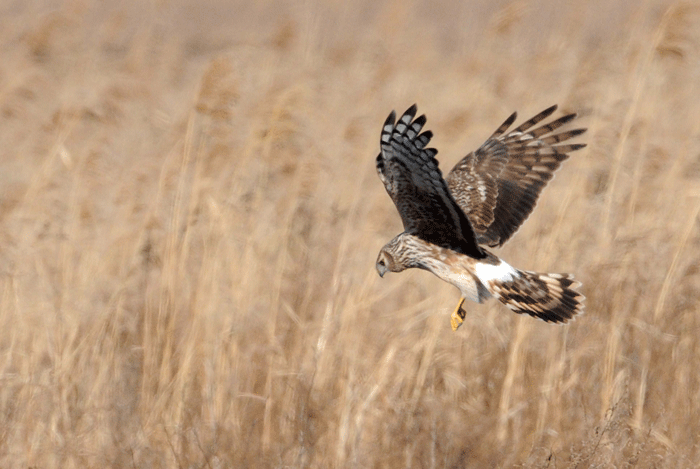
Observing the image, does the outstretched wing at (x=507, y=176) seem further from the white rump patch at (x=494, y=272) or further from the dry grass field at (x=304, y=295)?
the white rump patch at (x=494, y=272)

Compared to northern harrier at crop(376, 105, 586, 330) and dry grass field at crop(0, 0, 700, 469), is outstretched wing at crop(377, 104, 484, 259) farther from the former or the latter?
dry grass field at crop(0, 0, 700, 469)

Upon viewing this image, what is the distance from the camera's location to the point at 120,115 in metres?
5.40

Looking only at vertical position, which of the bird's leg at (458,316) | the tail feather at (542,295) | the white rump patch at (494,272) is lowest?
the bird's leg at (458,316)

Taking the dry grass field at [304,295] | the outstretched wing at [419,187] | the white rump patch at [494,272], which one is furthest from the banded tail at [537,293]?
the dry grass field at [304,295]

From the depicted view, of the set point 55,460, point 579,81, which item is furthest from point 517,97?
point 55,460

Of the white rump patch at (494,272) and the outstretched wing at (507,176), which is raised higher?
the outstretched wing at (507,176)

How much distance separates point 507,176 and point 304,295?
1.31 meters

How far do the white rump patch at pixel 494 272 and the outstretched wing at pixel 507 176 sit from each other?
306 mm

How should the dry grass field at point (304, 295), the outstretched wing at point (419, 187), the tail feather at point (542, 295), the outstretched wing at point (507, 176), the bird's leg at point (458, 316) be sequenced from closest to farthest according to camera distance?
the outstretched wing at point (419, 187) < the tail feather at point (542, 295) < the bird's leg at point (458, 316) < the dry grass field at point (304, 295) < the outstretched wing at point (507, 176)

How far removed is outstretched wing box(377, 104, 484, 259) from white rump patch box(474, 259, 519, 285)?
86 mm

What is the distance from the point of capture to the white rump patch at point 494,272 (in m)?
4.72

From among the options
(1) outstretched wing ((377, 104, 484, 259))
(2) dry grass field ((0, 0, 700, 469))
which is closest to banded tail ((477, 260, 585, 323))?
(1) outstretched wing ((377, 104, 484, 259))

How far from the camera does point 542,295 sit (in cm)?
463


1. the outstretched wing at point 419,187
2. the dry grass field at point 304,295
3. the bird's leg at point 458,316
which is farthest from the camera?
the dry grass field at point 304,295
